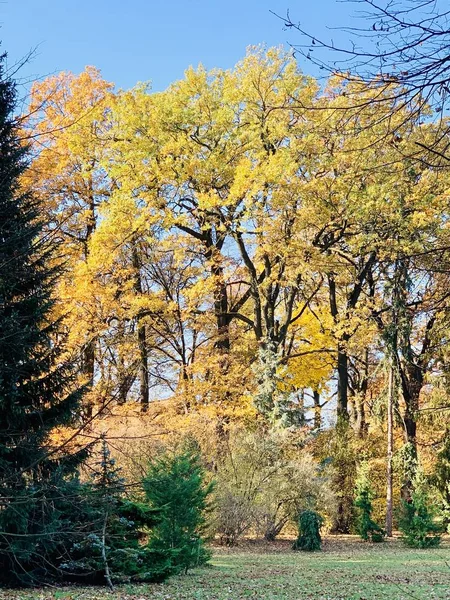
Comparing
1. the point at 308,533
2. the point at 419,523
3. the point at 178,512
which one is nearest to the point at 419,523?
the point at 419,523

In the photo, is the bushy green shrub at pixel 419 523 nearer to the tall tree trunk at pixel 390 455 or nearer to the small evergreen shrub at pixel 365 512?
the small evergreen shrub at pixel 365 512

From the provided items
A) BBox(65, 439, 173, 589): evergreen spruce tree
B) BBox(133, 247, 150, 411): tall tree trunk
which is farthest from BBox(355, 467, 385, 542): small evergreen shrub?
BBox(65, 439, 173, 589): evergreen spruce tree

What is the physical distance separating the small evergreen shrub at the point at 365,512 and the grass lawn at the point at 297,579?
9.89 ft

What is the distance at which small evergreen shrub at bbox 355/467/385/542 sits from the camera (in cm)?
1883

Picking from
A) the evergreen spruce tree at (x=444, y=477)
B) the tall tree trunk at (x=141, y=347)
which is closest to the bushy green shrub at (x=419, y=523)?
the evergreen spruce tree at (x=444, y=477)


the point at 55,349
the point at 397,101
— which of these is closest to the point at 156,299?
the point at 55,349

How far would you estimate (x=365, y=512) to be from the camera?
19000 mm

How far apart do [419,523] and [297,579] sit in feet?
30.0

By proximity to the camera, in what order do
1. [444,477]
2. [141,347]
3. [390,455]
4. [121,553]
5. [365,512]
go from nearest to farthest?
[121,553] → [365,512] → [444,477] → [390,455] → [141,347]

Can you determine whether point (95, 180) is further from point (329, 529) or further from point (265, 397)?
point (329, 529)

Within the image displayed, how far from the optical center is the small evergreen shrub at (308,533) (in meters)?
16.2

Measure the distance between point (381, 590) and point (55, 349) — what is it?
605 centimetres

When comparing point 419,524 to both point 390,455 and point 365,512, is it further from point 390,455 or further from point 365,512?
point 390,455

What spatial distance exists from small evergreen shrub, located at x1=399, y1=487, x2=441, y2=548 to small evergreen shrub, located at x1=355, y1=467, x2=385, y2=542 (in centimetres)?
100
